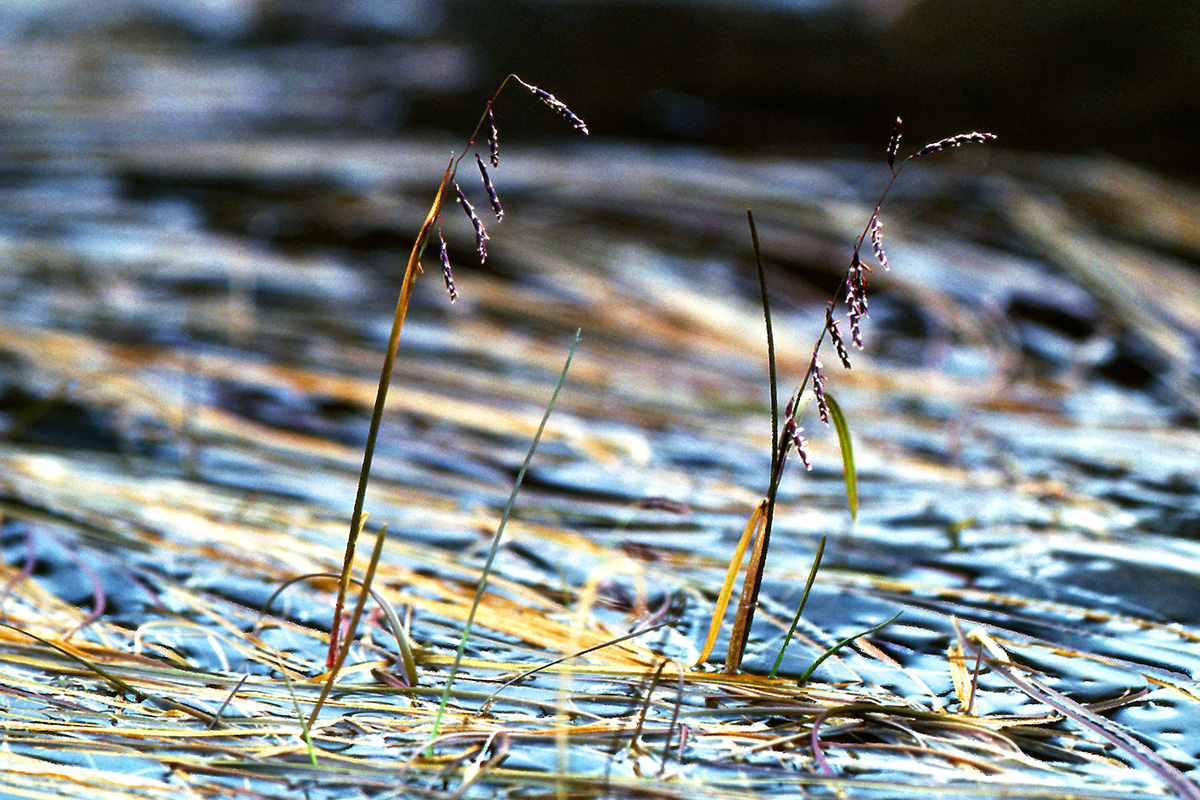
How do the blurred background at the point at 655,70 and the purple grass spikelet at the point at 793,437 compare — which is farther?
the blurred background at the point at 655,70

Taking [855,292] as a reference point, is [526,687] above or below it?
below

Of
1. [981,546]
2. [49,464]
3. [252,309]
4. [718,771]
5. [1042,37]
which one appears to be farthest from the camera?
[1042,37]

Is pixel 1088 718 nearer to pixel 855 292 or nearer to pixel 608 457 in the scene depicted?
pixel 855 292

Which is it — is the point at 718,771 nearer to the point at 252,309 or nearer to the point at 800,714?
the point at 800,714

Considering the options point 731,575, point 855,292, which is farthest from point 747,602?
point 855,292

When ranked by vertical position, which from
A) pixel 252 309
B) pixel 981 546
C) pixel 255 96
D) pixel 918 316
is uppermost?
pixel 255 96

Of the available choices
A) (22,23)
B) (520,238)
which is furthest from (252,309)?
(22,23)

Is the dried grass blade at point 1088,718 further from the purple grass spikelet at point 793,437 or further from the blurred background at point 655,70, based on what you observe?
the blurred background at point 655,70

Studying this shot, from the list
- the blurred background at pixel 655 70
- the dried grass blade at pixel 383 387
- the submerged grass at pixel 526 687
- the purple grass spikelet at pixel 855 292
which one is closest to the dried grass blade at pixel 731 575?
the submerged grass at pixel 526 687
